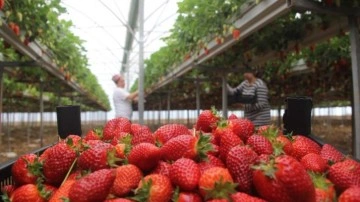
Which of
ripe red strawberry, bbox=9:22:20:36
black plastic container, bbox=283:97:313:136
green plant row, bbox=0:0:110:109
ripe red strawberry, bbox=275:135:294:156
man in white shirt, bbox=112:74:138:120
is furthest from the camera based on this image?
man in white shirt, bbox=112:74:138:120

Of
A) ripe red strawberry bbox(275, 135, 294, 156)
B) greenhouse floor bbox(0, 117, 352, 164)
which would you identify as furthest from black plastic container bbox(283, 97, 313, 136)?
greenhouse floor bbox(0, 117, 352, 164)

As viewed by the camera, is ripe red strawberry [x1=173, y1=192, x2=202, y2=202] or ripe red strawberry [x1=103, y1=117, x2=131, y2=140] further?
ripe red strawberry [x1=103, y1=117, x2=131, y2=140]

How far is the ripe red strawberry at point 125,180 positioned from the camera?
1304 millimetres

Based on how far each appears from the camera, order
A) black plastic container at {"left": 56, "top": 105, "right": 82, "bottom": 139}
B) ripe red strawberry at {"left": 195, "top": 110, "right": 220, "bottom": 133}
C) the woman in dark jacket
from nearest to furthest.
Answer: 1. ripe red strawberry at {"left": 195, "top": 110, "right": 220, "bottom": 133}
2. black plastic container at {"left": 56, "top": 105, "right": 82, "bottom": 139}
3. the woman in dark jacket

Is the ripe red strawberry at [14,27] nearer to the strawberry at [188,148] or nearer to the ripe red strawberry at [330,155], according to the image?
the strawberry at [188,148]

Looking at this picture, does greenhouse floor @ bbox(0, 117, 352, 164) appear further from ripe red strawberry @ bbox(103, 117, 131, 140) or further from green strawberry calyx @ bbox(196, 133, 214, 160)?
green strawberry calyx @ bbox(196, 133, 214, 160)

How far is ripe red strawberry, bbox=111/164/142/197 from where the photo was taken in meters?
1.30

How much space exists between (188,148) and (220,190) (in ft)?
0.87

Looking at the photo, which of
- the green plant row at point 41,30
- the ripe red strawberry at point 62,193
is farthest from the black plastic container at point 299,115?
the green plant row at point 41,30

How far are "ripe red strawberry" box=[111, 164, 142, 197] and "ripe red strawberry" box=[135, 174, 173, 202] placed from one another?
6 centimetres

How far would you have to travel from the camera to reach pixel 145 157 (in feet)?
4.62

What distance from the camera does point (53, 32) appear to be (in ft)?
22.4

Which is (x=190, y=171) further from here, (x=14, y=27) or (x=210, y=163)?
(x=14, y=27)

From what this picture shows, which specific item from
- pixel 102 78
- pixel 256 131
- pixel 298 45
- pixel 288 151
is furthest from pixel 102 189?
pixel 102 78
